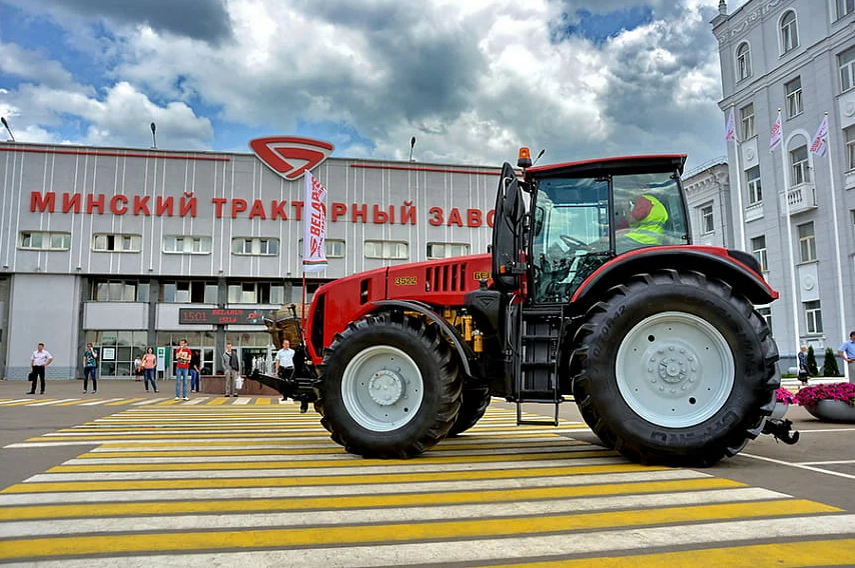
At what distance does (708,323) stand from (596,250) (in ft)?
4.31

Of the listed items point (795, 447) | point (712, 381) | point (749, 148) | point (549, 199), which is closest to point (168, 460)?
point (549, 199)

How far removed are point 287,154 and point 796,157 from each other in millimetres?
29706

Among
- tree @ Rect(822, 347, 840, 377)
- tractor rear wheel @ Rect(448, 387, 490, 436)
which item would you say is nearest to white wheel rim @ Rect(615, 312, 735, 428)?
tractor rear wheel @ Rect(448, 387, 490, 436)

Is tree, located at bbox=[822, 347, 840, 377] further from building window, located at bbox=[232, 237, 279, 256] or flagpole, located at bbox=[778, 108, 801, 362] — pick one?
building window, located at bbox=[232, 237, 279, 256]

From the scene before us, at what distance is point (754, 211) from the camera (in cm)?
3250

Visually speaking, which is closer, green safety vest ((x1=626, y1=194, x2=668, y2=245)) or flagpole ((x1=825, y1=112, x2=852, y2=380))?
green safety vest ((x1=626, y1=194, x2=668, y2=245))

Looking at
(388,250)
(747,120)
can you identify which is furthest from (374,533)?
(388,250)

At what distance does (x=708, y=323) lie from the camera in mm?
5770

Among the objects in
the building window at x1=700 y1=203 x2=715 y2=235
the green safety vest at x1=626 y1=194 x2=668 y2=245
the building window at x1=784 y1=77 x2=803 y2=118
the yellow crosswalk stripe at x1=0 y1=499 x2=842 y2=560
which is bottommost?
the yellow crosswalk stripe at x1=0 y1=499 x2=842 y2=560

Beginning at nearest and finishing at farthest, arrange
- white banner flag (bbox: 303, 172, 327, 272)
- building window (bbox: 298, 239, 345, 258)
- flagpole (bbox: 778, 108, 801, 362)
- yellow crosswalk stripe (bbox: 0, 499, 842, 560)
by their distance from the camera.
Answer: yellow crosswalk stripe (bbox: 0, 499, 842, 560) < flagpole (bbox: 778, 108, 801, 362) < white banner flag (bbox: 303, 172, 327, 272) < building window (bbox: 298, 239, 345, 258)

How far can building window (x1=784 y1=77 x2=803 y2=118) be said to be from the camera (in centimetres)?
2964

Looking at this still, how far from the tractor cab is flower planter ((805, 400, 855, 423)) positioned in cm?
609

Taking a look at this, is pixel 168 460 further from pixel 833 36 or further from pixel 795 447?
pixel 833 36

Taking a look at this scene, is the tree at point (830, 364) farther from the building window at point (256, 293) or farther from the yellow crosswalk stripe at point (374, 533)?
the building window at point (256, 293)
